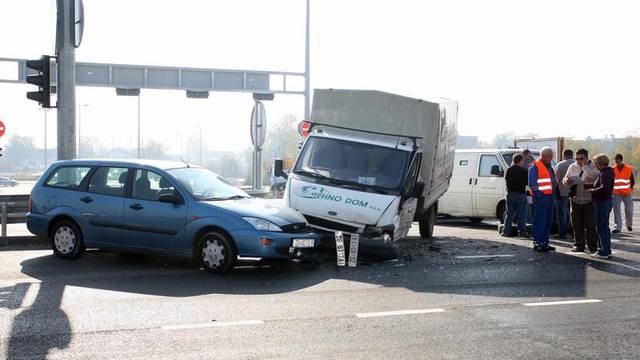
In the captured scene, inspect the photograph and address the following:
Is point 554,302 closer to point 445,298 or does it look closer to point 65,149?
point 445,298

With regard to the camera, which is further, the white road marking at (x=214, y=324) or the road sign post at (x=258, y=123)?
the road sign post at (x=258, y=123)

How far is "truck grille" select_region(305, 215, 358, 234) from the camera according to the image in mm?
10203

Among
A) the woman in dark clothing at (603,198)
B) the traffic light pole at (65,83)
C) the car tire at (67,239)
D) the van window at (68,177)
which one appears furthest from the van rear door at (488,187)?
the car tire at (67,239)

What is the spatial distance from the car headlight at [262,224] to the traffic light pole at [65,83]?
6.06 meters

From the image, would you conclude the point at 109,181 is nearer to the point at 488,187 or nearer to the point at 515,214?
the point at 515,214

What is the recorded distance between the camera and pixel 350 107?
11.5 m

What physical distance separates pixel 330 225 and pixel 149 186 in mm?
2740

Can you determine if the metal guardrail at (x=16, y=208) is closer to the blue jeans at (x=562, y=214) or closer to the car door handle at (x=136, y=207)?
the car door handle at (x=136, y=207)

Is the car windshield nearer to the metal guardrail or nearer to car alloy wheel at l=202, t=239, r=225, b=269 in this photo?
car alloy wheel at l=202, t=239, r=225, b=269

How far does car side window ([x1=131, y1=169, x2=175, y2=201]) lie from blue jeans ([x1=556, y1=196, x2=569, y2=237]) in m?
8.87

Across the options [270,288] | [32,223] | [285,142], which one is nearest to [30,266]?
[32,223]

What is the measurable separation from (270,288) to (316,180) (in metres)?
2.84

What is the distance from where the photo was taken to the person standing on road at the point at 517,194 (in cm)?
1422

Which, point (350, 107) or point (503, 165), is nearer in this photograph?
point (350, 107)
